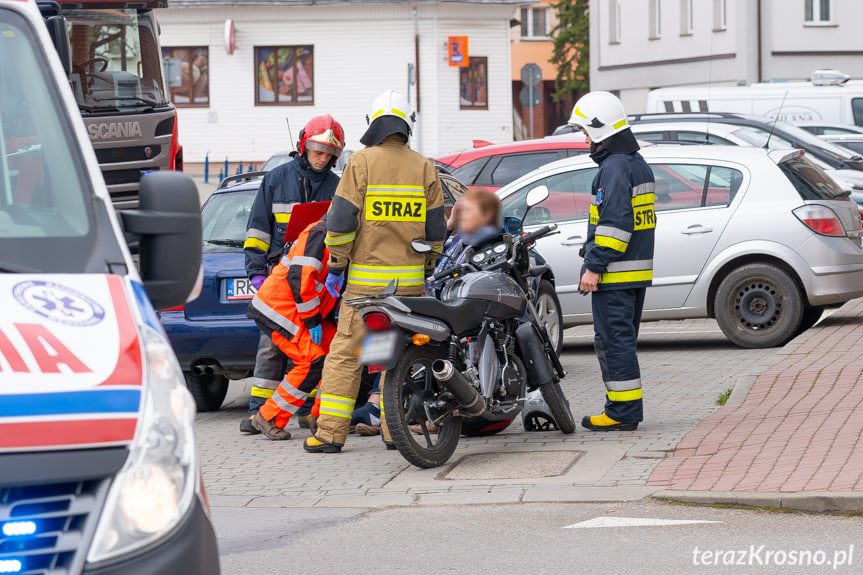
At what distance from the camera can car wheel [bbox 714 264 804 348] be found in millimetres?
11406

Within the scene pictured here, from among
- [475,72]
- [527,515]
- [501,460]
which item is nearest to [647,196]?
[501,460]

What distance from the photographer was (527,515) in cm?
626

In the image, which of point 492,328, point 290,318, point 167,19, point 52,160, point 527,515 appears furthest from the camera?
point 167,19

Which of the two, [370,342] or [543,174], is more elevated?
[543,174]

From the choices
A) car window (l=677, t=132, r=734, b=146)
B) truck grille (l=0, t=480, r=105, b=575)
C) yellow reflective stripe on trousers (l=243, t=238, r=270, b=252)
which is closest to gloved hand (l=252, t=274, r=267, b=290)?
yellow reflective stripe on trousers (l=243, t=238, r=270, b=252)

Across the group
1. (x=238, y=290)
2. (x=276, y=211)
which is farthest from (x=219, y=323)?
(x=276, y=211)

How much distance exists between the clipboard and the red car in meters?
5.96

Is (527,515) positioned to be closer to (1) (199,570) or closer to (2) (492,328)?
(2) (492,328)

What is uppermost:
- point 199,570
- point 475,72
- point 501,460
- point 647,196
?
point 475,72

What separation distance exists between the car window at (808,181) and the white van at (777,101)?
11940 mm

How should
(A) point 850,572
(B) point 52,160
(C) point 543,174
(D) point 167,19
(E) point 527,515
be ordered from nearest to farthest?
(B) point 52,160 → (A) point 850,572 → (E) point 527,515 → (C) point 543,174 → (D) point 167,19

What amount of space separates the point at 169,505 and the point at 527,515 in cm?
328

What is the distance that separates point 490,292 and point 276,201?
1.82 m

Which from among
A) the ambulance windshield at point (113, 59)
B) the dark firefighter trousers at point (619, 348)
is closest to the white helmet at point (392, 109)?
the dark firefighter trousers at point (619, 348)
